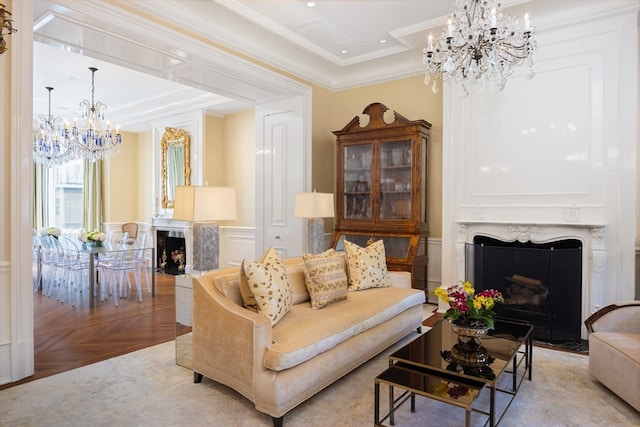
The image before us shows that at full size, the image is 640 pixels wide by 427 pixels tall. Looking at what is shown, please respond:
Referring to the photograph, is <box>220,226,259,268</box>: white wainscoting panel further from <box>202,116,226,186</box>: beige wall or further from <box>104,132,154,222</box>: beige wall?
<box>104,132,154,222</box>: beige wall

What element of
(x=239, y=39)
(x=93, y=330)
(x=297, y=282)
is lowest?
(x=93, y=330)

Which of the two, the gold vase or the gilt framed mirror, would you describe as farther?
the gilt framed mirror

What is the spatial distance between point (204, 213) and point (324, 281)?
1.11 metres

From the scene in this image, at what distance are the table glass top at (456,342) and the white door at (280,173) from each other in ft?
10.5

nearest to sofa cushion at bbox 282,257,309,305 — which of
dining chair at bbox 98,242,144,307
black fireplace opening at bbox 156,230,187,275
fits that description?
dining chair at bbox 98,242,144,307

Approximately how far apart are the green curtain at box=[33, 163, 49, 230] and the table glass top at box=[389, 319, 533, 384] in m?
8.96

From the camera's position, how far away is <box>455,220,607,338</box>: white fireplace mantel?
3.75 m

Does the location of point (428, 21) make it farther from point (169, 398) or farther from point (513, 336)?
point (169, 398)

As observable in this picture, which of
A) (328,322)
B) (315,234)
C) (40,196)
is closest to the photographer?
(328,322)

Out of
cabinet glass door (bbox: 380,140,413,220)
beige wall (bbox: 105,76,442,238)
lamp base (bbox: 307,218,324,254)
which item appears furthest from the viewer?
beige wall (bbox: 105,76,442,238)

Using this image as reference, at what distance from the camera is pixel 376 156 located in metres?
5.27

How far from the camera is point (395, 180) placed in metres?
5.20

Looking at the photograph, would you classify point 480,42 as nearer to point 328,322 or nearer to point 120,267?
point 328,322

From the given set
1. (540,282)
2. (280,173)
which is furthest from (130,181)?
(540,282)
